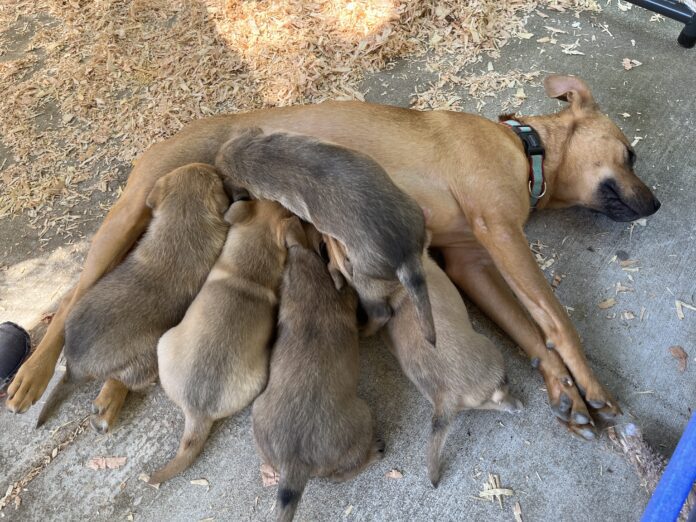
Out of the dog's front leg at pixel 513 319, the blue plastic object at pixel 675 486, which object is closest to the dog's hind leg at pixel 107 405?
the dog's front leg at pixel 513 319

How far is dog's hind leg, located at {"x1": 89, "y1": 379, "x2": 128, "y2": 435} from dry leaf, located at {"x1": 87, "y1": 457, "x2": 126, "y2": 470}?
0.41 ft

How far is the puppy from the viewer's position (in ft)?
7.76

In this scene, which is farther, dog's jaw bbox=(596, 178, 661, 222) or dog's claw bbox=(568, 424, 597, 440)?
dog's jaw bbox=(596, 178, 661, 222)

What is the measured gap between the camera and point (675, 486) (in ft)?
6.37

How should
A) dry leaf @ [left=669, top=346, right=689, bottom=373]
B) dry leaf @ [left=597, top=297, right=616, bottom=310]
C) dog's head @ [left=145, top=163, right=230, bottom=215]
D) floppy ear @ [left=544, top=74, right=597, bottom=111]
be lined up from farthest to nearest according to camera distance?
floppy ear @ [left=544, top=74, right=597, bottom=111], dry leaf @ [left=597, top=297, right=616, bottom=310], dry leaf @ [left=669, top=346, right=689, bottom=373], dog's head @ [left=145, top=163, right=230, bottom=215]

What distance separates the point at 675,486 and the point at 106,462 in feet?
7.72

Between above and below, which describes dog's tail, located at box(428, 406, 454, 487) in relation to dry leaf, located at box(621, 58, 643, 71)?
below

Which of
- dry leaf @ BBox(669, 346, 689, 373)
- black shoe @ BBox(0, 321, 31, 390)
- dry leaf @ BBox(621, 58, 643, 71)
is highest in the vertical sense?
dry leaf @ BBox(621, 58, 643, 71)

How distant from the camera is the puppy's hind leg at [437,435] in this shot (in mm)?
2316

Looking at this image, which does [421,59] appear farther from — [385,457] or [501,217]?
[385,457]

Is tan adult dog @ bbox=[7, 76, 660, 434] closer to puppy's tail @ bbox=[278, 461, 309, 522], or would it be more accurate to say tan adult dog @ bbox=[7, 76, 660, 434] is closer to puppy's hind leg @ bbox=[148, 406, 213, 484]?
puppy's hind leg @ bbox=[148, 406, 213, 484]

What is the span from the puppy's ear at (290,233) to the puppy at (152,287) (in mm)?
272

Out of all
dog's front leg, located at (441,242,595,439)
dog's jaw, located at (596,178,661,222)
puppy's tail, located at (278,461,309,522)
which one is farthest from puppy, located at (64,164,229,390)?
dog's jaw, located at (596,178,661,222)

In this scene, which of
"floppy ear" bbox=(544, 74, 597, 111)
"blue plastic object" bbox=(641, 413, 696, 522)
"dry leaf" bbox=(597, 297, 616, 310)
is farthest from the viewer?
"floppy ear" bbox=(544, 74, 597, 111)
